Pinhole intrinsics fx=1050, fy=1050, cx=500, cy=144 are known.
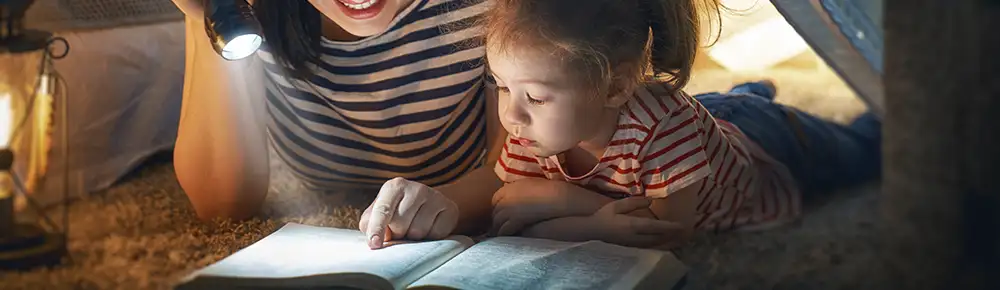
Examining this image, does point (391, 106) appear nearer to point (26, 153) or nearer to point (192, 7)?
point (192, 7)

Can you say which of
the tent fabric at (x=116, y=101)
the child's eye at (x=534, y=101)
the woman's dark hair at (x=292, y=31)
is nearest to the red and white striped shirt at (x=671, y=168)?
the child's eye at (x=534, y=101)

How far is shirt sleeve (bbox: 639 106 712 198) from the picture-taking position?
3.24ft

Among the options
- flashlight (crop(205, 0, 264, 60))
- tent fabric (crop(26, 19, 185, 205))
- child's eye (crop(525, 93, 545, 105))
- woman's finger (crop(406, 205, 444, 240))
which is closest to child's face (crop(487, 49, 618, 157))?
child's eye (crop(525, 93, 545, 105))

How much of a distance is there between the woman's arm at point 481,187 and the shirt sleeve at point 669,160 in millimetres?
153

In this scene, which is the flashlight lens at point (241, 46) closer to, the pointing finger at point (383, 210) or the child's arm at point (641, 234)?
the pointing finger at point (383, 210)

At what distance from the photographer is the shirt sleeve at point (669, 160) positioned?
986 mm

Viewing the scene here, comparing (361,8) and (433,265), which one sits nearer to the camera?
(433,265)

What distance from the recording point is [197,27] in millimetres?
964

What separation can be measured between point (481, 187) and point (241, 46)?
0.89 feet

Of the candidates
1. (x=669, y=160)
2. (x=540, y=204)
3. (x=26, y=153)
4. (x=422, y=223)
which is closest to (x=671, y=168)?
(x=669, y=160)

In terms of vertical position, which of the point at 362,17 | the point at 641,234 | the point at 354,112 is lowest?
the point at 641,234

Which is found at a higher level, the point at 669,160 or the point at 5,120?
the point at 5,120

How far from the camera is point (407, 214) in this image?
Result: 37.6 inches

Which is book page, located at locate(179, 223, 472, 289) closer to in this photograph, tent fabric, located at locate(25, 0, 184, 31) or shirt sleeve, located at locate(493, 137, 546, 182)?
shirt sleeve, located at locate(493, 137, 546, 182)
